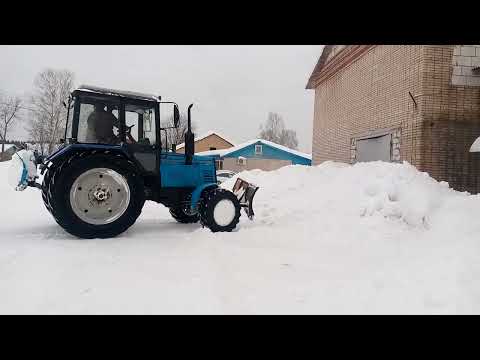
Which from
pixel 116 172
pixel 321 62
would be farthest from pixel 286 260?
pixel 321 62

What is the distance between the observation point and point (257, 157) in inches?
1423

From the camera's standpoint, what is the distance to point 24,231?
579 centimetres

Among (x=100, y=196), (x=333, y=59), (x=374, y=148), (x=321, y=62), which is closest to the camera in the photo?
(x=100, y=196)

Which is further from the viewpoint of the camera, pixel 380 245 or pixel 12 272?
pixel 380 245

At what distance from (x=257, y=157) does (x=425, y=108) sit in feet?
93.7

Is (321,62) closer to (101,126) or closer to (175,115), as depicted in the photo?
(175,115)

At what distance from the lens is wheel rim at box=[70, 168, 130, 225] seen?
5.27 meters

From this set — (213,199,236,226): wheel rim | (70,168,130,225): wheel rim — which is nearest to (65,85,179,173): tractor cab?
(70,168,130,225): wheel rim

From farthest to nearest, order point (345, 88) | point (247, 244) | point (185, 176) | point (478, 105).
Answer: point (345, 88) → point (478, 105) → point (185, 176) → point (247, 244)

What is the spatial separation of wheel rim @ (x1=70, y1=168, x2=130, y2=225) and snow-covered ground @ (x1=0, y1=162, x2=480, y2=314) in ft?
1.43

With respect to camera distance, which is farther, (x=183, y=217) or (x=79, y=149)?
(x=183, y=217)

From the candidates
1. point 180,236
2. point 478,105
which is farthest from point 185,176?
point 478,105

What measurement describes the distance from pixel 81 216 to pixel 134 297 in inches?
107

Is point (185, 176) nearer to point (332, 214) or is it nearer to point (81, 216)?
point (81, 216)
